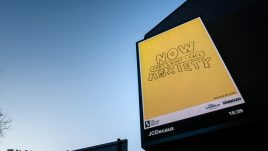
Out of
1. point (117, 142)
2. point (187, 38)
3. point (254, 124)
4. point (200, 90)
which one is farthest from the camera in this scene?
point (187, 38)

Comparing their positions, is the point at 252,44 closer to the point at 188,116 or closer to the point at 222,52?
the point at 222,52

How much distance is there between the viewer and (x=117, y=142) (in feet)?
12.7

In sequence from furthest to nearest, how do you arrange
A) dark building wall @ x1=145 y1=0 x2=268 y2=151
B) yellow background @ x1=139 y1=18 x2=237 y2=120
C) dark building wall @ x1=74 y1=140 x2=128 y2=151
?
yellow background @ x1=139 y1=18 x2=237 y2=120 → dark building wall @ x1=145 y1=0 x2=268 y2=151 → dark building wall @ x1=74 y1=140 x2=128 y2=151

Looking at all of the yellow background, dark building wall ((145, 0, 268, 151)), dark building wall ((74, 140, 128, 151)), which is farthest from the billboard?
dark building wall ((74, 140, 128, 151))

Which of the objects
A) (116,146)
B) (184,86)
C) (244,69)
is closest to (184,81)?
(184,86)

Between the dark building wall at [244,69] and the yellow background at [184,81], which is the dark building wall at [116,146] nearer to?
the dark building wall at [244,69]

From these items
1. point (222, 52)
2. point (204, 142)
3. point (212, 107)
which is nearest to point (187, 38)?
point (222, 52)

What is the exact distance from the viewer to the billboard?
15.3 feet

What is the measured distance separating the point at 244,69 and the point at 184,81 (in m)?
1.12

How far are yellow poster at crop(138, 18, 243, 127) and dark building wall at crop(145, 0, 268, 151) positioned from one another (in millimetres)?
231

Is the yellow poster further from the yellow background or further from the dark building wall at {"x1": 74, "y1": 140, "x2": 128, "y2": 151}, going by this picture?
the dark building wall at {"x1": 74, "y1": 140, "x2": 128, "y2": 151}

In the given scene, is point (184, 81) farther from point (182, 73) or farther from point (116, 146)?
point (116, 146)

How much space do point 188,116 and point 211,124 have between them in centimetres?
45

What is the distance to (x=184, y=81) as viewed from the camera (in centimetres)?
538
